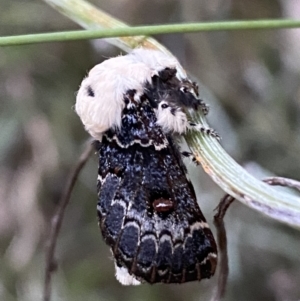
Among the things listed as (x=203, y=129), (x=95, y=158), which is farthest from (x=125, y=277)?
(x=95, y=158)

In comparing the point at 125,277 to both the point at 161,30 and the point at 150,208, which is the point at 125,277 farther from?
the point at 161,30

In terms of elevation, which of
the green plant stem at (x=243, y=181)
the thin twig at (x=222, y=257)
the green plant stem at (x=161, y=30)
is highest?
the green plant stem at (x=161, y=30)

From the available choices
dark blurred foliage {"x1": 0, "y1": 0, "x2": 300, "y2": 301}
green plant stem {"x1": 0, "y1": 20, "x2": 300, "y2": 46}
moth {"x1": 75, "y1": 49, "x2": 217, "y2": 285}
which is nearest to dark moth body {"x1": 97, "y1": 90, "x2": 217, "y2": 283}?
moth {"x1": 75, "y1": 49, "x2": 217, "y2": 285}

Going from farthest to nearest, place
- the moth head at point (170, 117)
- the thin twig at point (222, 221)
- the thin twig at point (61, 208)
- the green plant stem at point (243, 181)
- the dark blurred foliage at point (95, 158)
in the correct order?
the dark blurred foliage at point (95, 158) → the thin twig at point (61, 208) → the moth head at point (170, 117) → the thin twig at point (222, 221) → the green plant stem at point (243, 181)

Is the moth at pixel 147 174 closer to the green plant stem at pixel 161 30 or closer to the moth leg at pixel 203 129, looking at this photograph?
the moth leg at pixel 203 129

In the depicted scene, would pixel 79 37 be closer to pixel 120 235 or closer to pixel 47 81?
pixel 120 235

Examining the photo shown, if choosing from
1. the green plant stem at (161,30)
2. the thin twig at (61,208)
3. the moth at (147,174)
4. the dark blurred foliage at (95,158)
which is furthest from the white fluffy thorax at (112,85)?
the dark blurred foliage at (95,158)

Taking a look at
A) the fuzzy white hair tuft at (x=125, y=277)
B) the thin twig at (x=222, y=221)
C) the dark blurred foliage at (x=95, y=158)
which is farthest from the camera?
the dark blurred foliage at (x=95, y=158)

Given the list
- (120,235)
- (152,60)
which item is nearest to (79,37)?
(152,60)
